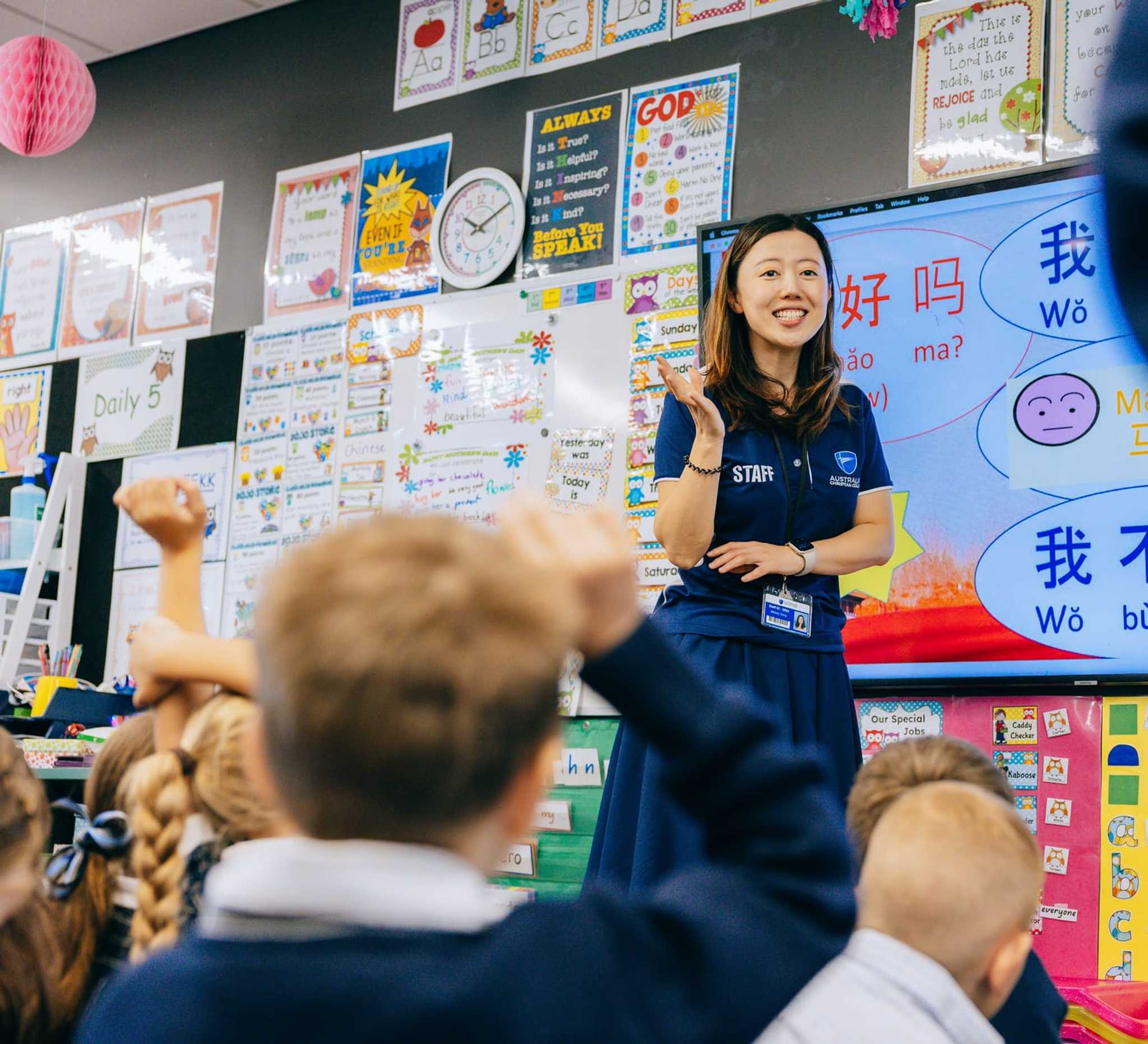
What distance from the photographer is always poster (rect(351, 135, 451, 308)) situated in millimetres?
3773

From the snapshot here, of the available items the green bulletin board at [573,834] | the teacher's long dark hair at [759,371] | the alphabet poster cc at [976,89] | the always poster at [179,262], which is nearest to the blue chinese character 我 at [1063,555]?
the teacher's long dark hair at [759,371]

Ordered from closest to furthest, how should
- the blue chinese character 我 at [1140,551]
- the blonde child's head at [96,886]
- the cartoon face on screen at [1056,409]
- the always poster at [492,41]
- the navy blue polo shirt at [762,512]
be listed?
the blonde child's head at [96,886] < the navy blue polo shirt at [762,512] < the blue chinese character 我 at [1140,551] < the cartoon face on screen at [1056,409] < the always poster at [492,41]

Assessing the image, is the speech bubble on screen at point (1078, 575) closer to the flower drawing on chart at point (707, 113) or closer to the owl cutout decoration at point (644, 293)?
the owl cutout decoration at point (644, 293)

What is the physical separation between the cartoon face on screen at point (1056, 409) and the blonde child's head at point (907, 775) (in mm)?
1463

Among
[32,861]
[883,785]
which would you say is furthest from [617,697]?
[883,785]

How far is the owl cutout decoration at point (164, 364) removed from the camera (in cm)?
421

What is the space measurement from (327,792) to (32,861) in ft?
1.44

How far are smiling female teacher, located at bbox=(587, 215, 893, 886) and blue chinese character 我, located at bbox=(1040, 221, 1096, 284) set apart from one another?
56 centimetres

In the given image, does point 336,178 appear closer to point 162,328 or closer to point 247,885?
point 162,328

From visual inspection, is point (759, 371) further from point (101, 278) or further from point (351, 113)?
point (101, 278)

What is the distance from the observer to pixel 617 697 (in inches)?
28.2

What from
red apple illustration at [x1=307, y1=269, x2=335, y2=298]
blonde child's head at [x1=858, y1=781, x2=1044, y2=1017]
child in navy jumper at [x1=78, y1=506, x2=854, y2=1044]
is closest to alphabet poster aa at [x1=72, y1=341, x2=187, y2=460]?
red apple illustration at [x1=307, y1=269, x2=335, y2=298]

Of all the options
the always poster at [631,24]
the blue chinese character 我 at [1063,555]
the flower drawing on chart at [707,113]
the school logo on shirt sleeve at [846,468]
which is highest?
the always poster at [631,24]

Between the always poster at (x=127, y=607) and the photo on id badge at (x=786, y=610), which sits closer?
the photo on id badge at (x=786, y=610)
